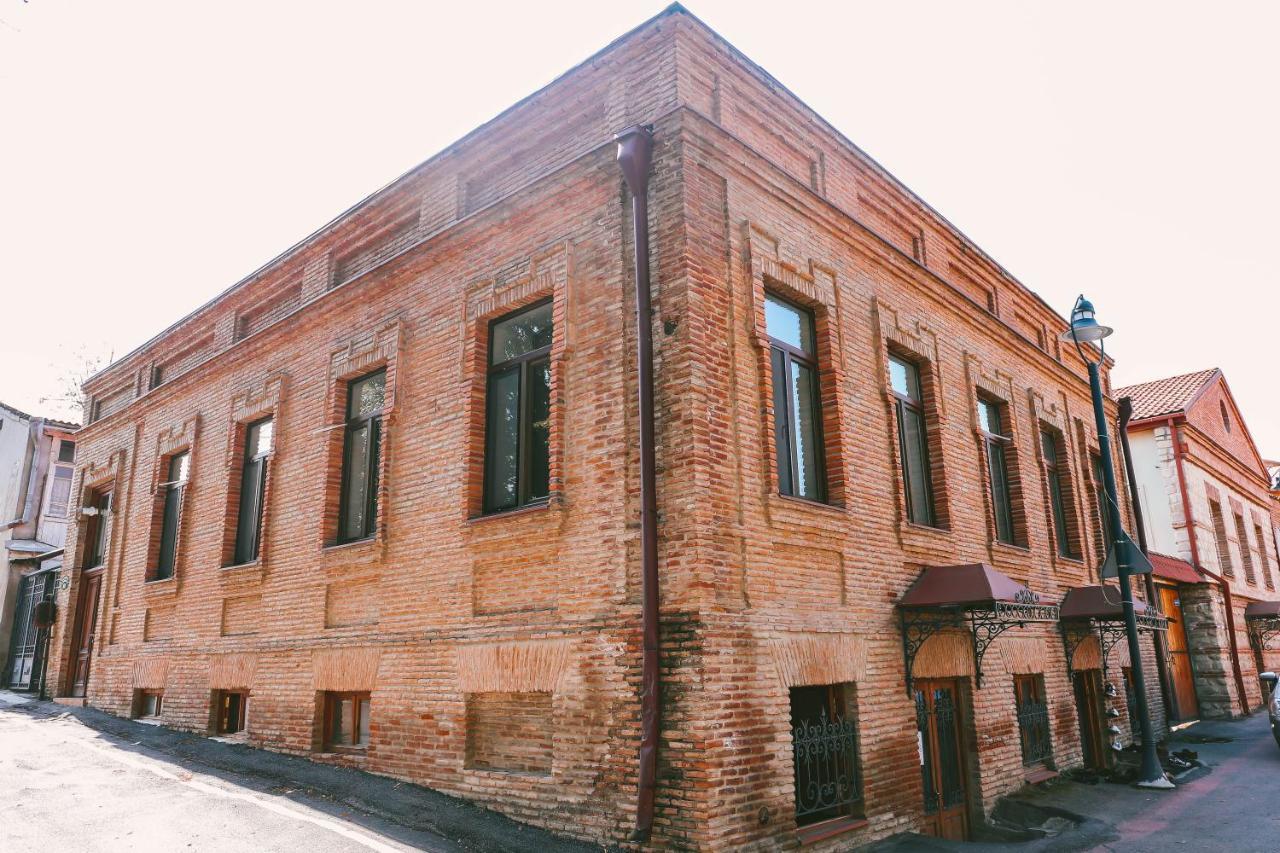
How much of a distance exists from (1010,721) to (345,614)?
323 inches

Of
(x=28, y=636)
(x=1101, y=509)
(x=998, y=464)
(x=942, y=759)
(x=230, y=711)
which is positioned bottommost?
(x=942, y=759)

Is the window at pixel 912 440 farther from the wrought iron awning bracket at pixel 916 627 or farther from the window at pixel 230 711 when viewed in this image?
the window at pixel 230 711

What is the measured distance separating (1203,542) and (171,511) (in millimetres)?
21916

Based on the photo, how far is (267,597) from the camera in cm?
1108

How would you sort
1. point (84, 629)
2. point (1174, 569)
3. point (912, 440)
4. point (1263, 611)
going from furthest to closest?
point (1263, 611) → point (1174, 569) → point (84, 629) → point (912, 440)

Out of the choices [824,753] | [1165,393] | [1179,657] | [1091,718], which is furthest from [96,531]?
[1165,393]

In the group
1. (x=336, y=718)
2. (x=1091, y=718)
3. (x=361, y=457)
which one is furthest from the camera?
(x=1091, y=718)

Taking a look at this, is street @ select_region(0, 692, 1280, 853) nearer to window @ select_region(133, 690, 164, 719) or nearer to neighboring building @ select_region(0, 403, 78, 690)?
window @ select_region(133, 690, 164, 719)

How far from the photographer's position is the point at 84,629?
16422 millimetres

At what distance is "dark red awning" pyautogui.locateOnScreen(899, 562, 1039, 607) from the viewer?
337 inches

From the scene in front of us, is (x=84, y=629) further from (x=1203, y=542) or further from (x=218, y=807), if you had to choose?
(x=1203, y=542)

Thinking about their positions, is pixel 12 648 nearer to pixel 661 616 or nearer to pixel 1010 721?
pixel 661 616

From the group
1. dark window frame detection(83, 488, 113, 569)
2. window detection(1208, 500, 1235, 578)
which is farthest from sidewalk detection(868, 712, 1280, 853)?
dark window frame detection(83, 488, 113, 569)

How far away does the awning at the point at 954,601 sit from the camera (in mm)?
8648
